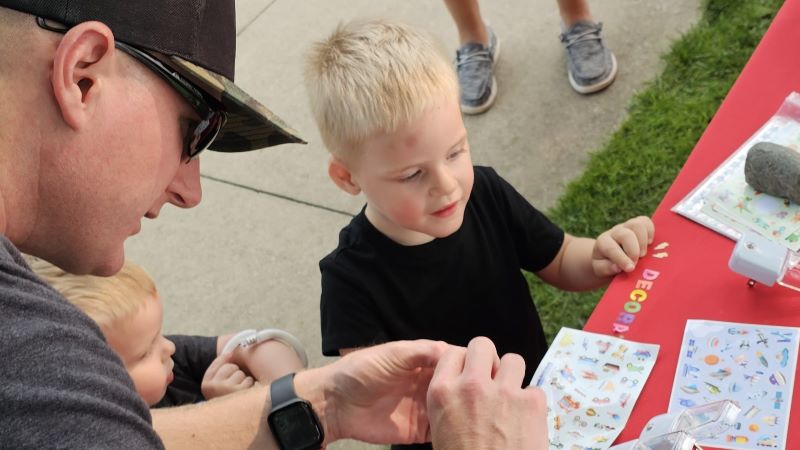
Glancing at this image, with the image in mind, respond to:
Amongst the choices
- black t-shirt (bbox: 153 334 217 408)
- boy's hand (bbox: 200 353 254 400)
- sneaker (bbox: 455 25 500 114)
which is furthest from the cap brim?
sneaker (bbox: 455 25 500 114)

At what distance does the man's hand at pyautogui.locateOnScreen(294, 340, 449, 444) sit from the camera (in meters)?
1.58

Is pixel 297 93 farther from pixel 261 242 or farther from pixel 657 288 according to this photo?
Result: pixel 657 288

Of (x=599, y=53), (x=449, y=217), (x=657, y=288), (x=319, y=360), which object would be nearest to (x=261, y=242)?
(x=319, y=360)

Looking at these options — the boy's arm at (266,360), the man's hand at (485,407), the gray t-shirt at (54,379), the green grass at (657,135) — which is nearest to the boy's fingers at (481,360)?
the man's hand at (485,407)

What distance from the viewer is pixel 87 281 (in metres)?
1.88

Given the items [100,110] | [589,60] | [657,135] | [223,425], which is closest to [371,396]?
[223,425]

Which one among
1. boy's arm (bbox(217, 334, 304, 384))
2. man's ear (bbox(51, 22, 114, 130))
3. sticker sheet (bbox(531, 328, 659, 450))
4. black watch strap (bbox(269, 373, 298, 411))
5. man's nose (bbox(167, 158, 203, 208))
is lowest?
boy's arm (bbox(217, 334, 304, 384))

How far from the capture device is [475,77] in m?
3.80

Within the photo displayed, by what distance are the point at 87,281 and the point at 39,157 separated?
0.84m

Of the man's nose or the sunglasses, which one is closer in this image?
the sunglasses

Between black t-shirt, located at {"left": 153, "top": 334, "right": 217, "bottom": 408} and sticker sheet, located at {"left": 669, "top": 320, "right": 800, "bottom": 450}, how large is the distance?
53.7 inches

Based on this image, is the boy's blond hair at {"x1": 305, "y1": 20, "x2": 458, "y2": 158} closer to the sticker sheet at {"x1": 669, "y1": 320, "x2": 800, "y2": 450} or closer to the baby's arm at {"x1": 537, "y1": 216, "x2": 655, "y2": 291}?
the baby's arm at {"x1": 537, "y1": 216, "x2": 655, "y2": 291}

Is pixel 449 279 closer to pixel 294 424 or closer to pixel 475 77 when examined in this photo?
pixel 294 424

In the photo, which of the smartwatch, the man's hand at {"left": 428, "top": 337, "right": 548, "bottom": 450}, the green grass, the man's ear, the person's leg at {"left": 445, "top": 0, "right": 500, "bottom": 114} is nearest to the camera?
the man's ear
